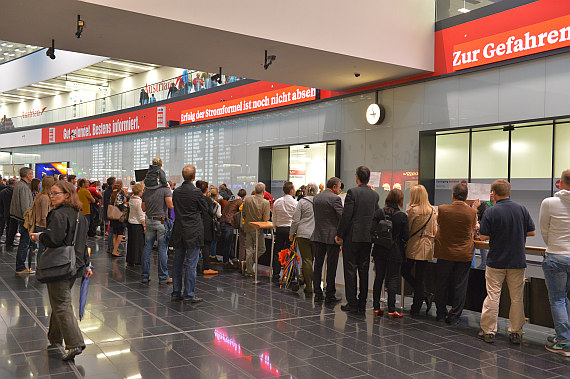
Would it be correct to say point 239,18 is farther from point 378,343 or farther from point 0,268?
point 0,268

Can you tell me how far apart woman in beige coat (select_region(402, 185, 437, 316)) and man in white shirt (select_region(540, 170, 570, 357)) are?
1425 millimetres

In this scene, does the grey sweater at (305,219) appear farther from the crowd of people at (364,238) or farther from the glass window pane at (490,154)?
the glass window pane at (490,154)

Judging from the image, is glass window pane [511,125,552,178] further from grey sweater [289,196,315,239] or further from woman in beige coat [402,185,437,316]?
grey sweater [289,196,315,239]

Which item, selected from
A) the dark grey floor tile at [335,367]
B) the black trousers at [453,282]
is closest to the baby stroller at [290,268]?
the black trousers at [453,282]

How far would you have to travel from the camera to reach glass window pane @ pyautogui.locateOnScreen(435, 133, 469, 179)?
10734 millimetres

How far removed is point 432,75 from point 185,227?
6327mm

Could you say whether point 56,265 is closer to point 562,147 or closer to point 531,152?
point 562,147

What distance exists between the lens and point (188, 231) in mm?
6824

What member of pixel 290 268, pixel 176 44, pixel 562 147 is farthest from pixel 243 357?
pixel 562 147

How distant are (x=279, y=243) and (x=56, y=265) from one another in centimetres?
500

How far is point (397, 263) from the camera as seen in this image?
20.6 ft

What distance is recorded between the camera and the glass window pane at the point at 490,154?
10164mm

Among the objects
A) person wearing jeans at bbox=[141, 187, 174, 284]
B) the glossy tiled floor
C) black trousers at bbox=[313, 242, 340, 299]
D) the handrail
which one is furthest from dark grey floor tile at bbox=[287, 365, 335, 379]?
the handrail

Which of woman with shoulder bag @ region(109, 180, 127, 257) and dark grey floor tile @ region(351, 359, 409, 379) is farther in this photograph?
woman with shoulder bag @ region(109, 180, 127, 257)
